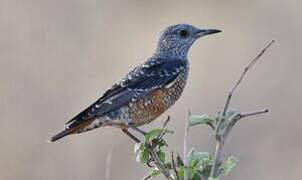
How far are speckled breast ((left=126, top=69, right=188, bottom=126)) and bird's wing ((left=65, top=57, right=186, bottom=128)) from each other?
0.05 metres

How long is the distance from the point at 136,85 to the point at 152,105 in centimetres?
32

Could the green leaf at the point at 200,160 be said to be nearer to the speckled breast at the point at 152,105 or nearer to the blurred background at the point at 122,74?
the speckled breast at the point at 152,105

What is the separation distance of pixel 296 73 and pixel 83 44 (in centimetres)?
282

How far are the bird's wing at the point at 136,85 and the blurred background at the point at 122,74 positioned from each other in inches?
130

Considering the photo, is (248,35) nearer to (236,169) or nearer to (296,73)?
(296,73)

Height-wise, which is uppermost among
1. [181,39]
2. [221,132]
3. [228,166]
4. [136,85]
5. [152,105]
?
[181,39]

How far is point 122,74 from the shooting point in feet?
36.0

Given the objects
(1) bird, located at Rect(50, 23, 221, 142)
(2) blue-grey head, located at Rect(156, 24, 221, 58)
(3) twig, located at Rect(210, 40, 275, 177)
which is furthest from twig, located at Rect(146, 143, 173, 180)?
(2) blue-grey head, located at Rect(156, 24, 221, 58)

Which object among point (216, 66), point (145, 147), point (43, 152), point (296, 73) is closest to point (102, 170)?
point (43, 152)

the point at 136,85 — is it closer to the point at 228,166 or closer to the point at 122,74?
the point at 228,166

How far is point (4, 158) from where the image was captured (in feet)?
32.1

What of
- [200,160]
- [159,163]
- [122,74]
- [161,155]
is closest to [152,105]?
[161,155]

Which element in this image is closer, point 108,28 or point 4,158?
point 4,158

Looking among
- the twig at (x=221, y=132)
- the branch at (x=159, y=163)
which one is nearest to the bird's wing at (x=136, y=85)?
the branch at (x=159, y=163)
